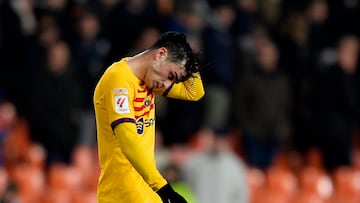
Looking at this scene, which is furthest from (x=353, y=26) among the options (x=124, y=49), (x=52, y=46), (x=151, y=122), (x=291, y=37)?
(x=151, y=122)

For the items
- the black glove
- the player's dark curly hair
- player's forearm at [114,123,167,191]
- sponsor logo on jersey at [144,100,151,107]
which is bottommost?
the black glove

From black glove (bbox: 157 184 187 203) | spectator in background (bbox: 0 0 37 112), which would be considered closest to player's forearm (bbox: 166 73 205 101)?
black glove (bbox: 157 184 187 203)

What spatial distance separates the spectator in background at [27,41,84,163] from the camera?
1004 centimetres

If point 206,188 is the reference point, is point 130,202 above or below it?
above

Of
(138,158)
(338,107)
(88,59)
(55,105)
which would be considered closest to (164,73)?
(138,158)

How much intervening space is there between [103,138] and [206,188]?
3730mm

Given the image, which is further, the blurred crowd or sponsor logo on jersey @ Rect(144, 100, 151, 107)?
the blurred crowd

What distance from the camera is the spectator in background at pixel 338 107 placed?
1104 cm

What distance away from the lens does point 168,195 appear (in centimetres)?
548

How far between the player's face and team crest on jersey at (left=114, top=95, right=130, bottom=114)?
19 cm

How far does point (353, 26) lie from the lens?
476 inches

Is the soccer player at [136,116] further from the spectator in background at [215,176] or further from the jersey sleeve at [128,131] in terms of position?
the spectator in background at [215,176]

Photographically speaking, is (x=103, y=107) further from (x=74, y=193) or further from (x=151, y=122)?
(x=74, y=193)

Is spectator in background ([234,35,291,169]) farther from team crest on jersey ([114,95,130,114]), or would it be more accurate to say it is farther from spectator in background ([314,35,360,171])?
team crest on jersey ([114,95,130,114])
